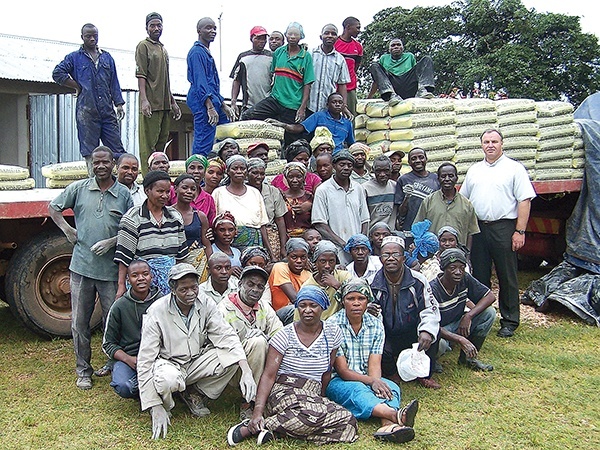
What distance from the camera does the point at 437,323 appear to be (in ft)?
14.5

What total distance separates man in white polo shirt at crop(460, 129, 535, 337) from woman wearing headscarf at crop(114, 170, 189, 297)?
2875mm

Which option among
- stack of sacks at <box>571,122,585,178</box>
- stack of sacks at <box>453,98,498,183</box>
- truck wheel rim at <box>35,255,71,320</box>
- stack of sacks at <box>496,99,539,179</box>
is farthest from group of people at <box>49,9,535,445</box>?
stack of sacks at <box>571,122,585,178</box>

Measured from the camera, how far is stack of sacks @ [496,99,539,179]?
24.4ft

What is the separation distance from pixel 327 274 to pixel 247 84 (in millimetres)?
3502

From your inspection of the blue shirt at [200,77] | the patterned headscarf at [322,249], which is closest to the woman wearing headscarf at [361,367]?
the patterned headscarf at [322,249]

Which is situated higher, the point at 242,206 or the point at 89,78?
the point at 89,78

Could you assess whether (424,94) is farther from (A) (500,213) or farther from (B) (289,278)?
(B) (289,278)

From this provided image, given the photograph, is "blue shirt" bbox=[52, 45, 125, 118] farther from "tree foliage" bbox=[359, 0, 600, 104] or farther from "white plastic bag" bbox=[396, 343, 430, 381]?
"tree foliage" bbox=[359, 0, 600, 104]

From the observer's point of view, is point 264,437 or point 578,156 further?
point 578,156

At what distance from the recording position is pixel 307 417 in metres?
3.60

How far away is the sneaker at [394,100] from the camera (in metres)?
7.14

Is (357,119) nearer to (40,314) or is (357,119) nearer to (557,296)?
(557,296)

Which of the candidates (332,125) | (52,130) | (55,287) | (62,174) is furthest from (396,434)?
(52,130)

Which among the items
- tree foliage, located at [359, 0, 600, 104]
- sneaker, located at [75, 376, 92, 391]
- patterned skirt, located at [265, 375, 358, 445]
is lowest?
sneaker, located at [75, 376, 92, 391]
